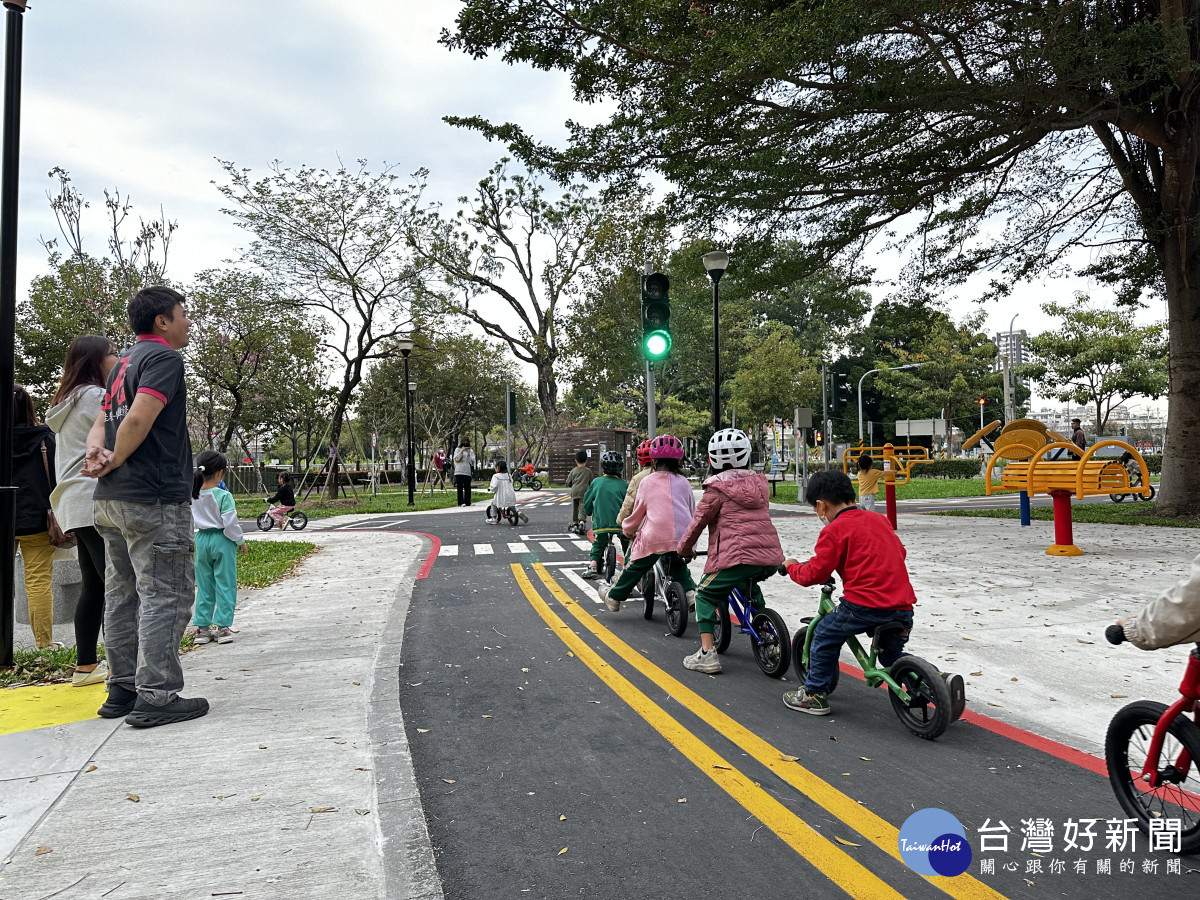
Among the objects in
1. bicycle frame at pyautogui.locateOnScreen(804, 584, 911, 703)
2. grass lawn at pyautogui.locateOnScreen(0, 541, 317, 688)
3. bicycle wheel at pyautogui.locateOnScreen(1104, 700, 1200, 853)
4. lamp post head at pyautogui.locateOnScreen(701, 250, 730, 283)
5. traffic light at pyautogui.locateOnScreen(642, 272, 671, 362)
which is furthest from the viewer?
lamp post head at pyautogui.locateOnScreen(701, 250, 730, 283)

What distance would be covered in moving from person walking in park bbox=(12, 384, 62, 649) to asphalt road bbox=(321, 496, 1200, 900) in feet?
9.22

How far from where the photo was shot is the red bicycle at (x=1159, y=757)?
2.85m

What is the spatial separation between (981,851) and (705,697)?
2.09 metres

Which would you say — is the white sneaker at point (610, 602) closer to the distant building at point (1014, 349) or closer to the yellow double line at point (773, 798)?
the yellow double line at point (773, 798)

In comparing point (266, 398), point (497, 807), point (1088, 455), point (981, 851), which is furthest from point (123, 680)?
point (266, 398)

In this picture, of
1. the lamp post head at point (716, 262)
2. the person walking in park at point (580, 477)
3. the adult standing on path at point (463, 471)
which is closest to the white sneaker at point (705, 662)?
the person walking in park at point (580, 477)

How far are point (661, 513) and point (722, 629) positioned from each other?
1194 mm

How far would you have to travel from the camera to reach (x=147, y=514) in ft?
14.2

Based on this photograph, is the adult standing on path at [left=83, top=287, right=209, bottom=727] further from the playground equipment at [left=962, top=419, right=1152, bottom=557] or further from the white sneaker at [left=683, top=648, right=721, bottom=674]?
the playground equipment at [left=962, top=419, right=1152, bottom=557]

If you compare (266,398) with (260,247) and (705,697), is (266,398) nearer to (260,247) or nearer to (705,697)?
(260,247)

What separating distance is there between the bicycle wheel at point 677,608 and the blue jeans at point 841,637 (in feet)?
7.12

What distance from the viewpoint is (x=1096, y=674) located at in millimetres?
5293

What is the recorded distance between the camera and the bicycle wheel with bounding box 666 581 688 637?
675 cm

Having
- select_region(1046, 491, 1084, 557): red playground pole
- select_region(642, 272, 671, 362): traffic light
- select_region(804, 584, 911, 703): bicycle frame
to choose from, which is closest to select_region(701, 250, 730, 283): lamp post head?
select_region(642, 272, 671, 362): traffic light
